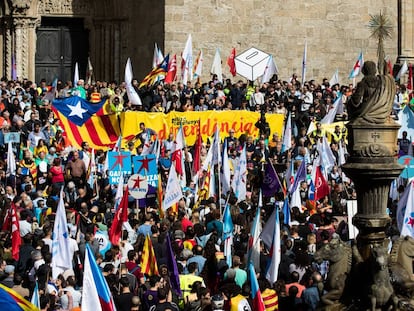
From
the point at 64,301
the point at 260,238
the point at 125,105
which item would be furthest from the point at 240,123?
the point at 64,301

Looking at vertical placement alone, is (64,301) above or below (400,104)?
below

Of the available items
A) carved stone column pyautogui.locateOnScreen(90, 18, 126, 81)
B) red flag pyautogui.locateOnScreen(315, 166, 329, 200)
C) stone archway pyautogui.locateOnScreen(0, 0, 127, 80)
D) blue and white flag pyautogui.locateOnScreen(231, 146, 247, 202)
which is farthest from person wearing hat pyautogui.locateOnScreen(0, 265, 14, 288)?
carved stone column pyautogui.locateOnScreen(90, 18, 126, 81)

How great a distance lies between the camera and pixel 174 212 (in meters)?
20.5

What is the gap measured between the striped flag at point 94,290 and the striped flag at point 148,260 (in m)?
2.16

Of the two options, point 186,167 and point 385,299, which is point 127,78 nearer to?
point 186,167

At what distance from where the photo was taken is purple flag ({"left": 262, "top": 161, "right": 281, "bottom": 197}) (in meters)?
21.5

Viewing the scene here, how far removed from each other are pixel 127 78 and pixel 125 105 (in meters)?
0.66

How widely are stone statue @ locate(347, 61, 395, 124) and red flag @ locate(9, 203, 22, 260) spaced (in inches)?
247

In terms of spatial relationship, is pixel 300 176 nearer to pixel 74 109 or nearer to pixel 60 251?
pixel 60 251

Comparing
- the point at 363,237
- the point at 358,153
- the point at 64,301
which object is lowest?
the point at 64,301

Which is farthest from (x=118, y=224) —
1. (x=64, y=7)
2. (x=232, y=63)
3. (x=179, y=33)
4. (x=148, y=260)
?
(x=64, y=7)

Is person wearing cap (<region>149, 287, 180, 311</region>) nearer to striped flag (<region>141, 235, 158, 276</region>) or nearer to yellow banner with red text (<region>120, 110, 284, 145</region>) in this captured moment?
striped flag (<region>141, 235, 158, 276</region>)

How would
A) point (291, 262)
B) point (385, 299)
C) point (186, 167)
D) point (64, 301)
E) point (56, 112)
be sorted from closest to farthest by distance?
1. point (385, 299)
2. point (64, 301)
3. point (291, 262)
4. point (186, 167)
5. point (56, 112)

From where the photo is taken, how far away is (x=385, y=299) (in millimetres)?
13445
